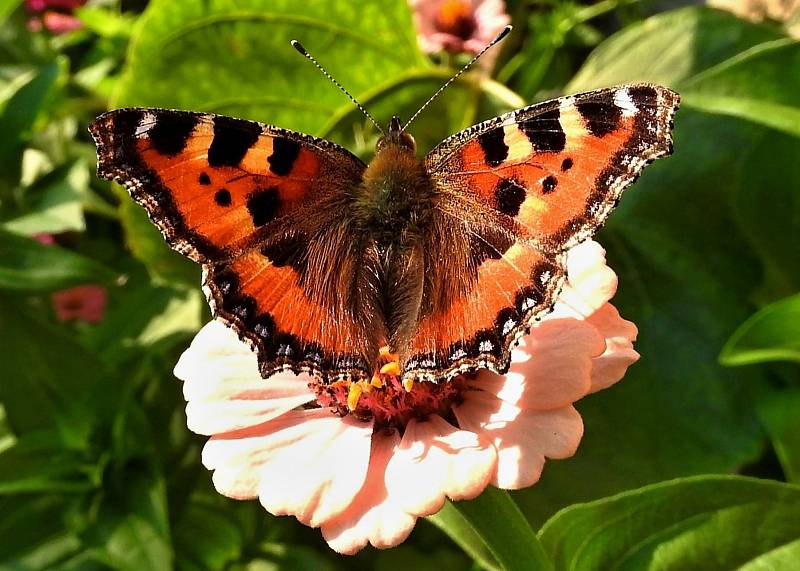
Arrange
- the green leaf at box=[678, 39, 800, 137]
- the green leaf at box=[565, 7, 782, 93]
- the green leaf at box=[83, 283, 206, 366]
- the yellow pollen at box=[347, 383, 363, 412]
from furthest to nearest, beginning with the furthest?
the green leaf at box=[83, 283, 206, 366] → the green leaf at box=[565, 7, 782, 93] → the green leaf at box=[678, 39, 800, 137] → the yellow pollen at box=[347, 383, 363, 412]

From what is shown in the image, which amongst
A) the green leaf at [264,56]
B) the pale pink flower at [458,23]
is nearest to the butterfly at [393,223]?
the green leaf at [264,56]

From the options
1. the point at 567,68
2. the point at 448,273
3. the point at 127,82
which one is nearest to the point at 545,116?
the point at 448,273

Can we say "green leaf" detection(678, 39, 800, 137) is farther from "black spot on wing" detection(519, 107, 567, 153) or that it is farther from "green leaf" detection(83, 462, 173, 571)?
"green leaf" detection(83, 462, 173, 571)

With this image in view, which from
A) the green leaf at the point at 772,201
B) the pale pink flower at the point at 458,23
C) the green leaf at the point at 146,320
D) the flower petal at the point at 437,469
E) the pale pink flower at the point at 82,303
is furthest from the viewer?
the pale pink flower at the point at 82,303

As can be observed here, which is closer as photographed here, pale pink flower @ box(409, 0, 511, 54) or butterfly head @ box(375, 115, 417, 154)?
butterfly head @ box(375, 115, 417, 154)

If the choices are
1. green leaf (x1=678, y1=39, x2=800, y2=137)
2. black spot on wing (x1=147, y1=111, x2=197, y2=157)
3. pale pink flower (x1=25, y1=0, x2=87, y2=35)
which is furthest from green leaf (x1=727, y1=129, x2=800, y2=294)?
pale pink flower (x1=25, y1=0, x2=87, y2=35)

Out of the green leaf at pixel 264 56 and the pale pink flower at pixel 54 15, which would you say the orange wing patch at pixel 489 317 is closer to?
the green leaf at pixel 264 56
